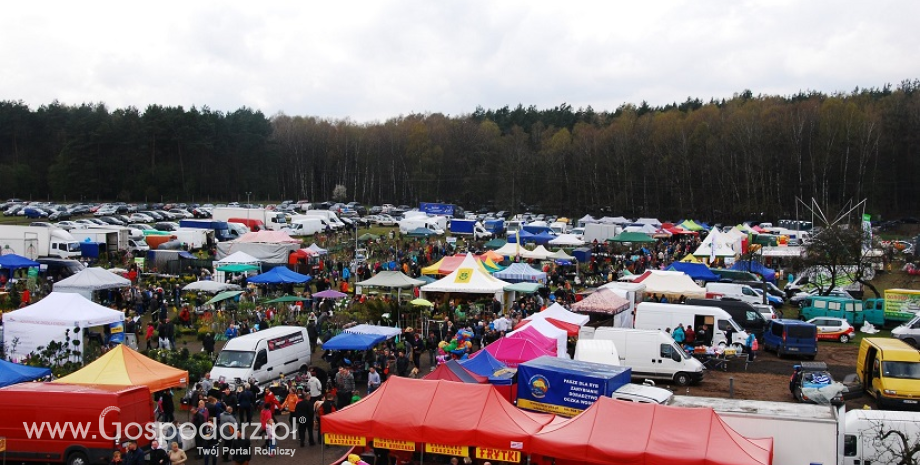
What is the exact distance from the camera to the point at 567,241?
4106cm

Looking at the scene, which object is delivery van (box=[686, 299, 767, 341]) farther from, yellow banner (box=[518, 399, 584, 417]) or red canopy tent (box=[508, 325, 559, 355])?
yellow banner (box=[518, 399, 584, 417])

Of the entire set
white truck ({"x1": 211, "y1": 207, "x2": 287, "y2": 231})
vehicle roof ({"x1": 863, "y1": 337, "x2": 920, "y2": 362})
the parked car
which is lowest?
the parked car

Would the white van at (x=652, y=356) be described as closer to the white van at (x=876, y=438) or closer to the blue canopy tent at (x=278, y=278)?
the white van at (x=876, y=438)

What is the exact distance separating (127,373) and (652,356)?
11405 millimetres

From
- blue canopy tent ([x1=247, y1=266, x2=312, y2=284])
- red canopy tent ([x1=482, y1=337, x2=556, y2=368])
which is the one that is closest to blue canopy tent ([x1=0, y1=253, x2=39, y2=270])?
blue canopy tent ([x1=247, y1=266, x2=312, y2=284])

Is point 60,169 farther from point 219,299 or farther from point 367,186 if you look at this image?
point 219,299

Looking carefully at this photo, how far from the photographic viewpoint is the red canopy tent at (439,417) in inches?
407

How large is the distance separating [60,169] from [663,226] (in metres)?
55.1

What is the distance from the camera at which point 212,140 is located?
76188 mm

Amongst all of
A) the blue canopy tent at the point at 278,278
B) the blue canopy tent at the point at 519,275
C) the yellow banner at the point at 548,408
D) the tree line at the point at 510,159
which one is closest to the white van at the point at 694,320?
the blue canopy tent at the point at 519,275

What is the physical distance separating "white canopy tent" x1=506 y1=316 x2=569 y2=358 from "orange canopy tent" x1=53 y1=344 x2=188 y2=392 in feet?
23.9

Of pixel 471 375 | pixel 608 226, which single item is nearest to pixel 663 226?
pixel 608 226

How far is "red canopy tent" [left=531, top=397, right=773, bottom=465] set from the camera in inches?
369

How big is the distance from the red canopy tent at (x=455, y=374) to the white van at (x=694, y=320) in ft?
27.4
